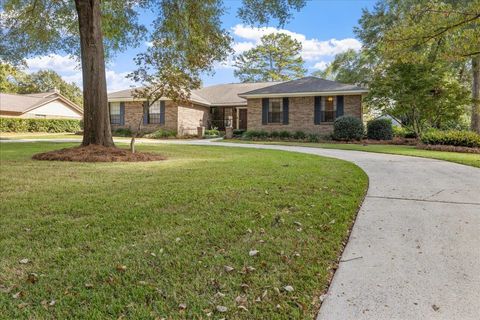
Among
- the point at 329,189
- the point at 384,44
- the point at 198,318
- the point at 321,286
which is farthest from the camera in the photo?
the point at 384,44

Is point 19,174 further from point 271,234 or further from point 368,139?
point 368,139

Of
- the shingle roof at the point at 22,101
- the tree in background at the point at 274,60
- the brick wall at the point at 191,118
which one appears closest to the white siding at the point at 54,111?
the shingle roof at the point at 22,101

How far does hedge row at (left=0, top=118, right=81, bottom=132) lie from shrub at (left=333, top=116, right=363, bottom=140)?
24681 millimetres

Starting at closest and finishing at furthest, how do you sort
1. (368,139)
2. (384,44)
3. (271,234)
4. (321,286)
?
(321,286) → (271,234) → (384,44) → (368,139)

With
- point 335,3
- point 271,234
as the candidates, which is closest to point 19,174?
point 271,234

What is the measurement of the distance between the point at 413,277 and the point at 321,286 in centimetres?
74

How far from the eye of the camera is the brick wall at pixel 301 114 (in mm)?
19359

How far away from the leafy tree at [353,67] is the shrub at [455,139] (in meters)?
6.04

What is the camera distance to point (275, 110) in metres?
21.2

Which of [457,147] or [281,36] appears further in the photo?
[281,36]

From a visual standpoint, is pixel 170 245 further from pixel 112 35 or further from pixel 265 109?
pixel 265 109

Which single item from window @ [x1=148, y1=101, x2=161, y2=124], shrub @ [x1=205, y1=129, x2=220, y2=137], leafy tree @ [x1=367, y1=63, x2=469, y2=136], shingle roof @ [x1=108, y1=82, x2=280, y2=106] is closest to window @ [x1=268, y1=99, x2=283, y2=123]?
shingle roof @ [x1=108, y1=82, x2=280, y2=106]

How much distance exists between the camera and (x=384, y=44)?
8.72 metres

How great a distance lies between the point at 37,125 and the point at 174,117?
13968 mm
